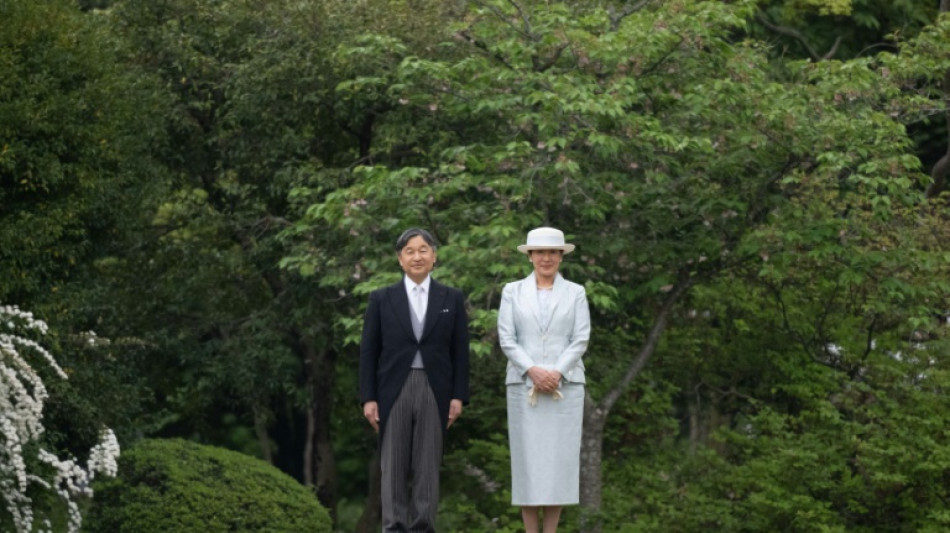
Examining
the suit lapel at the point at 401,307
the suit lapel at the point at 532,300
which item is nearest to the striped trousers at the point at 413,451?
the suit lapel at the point at 401,307

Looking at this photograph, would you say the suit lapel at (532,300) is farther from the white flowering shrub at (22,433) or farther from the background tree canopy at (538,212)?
the white flowering shrub at (22,433)

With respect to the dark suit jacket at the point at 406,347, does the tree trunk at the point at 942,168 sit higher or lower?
higher

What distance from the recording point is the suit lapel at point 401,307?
8.03 m

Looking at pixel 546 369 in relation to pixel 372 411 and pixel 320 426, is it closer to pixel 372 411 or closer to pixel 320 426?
pixel 372 411

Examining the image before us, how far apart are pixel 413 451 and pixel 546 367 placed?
787 millimetres

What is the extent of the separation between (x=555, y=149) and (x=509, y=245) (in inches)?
40.1

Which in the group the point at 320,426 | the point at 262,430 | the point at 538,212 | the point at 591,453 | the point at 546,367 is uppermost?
the point at 262,430

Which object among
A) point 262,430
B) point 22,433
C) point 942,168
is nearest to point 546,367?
point 22,433

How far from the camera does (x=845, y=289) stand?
1416 centimetres

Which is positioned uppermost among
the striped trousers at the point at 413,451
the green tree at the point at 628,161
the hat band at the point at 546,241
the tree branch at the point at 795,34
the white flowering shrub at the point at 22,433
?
the tree branch at the point at 795,34

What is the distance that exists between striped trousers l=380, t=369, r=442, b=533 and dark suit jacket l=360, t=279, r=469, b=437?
0.15 feet

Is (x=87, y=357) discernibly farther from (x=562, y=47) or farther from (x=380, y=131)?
(x=562, y=47)

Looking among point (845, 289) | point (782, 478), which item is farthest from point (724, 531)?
point (845, 289)

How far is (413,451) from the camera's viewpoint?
802 cm
